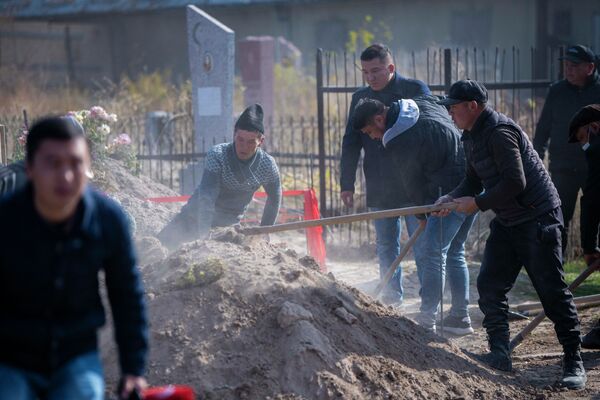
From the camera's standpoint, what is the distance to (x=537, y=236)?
5.65 metres

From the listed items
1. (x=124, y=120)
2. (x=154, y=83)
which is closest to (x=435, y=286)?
(x=124, y=120)

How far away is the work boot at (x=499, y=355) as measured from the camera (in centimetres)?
604

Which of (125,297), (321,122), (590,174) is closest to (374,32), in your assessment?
(321,122)

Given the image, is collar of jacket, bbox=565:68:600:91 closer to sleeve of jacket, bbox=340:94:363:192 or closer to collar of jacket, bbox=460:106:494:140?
sleeve of jacket, bbox=340:94:363:192

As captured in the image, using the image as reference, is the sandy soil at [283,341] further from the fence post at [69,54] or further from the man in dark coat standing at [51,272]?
the fence post at [69,54]

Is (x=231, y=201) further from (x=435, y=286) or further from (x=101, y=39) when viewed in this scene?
(x=101, y=39)

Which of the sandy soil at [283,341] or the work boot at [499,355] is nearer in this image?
the sandy soil at [283,341]

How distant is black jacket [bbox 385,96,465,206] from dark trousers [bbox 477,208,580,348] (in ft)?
2.88

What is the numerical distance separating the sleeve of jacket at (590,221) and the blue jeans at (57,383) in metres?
4.09

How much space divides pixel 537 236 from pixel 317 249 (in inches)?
138

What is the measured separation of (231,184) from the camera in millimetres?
6789

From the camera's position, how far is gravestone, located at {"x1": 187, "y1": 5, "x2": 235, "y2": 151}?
11695 millimetres

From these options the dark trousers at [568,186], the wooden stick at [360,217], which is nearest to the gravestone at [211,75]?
the dark trousers at [568,186]

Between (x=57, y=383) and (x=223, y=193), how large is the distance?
3893mm
